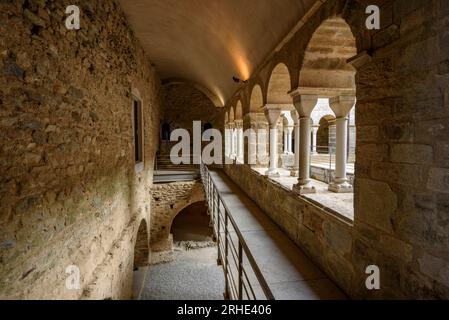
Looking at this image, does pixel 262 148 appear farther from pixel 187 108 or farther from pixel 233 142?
pixel 187 108

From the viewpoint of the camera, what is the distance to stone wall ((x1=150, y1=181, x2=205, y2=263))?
8.39 m

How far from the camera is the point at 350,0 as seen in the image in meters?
1.95

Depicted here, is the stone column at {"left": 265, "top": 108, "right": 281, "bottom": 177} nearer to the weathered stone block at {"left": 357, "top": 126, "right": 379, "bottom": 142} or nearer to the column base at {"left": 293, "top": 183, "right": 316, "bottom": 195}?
the column base at {"left": 293, "top": 183, "right": 316, "bottom": 195}

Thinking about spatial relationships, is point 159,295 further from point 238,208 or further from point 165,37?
point 165,37

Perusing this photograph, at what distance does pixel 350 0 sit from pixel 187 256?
8.12 metres

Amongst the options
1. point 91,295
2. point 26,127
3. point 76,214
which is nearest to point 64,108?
point 26,127

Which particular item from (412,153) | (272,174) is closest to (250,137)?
(272,174)

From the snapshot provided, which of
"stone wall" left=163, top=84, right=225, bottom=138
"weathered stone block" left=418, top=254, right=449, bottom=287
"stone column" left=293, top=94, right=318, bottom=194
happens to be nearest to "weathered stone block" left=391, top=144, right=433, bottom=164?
"weathered stone block" left=418, top=254, right=449, bottom=287

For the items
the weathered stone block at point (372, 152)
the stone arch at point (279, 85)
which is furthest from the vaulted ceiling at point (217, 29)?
the weathered stone block at point (372, 152)

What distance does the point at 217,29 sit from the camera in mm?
4547

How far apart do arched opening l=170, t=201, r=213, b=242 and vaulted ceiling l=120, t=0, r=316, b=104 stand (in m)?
6.07

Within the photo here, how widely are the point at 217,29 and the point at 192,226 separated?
864cm

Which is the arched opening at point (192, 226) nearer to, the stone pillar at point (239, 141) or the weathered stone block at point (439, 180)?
the stone pillar at point (239, 141)

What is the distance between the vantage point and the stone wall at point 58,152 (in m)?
1.71
